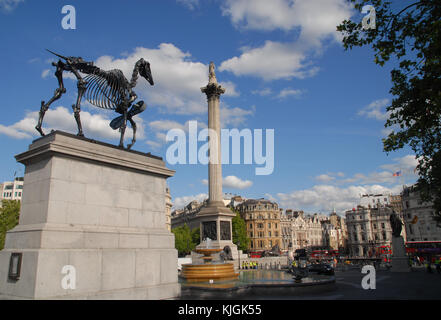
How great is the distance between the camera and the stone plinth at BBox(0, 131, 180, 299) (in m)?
8.86

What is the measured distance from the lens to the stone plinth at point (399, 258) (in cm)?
2950

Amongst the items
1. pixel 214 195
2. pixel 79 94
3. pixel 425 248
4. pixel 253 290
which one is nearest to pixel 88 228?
pixel 79 94

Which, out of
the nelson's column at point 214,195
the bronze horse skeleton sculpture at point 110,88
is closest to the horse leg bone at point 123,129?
the bronze horse skeleton sculpture at point 110,88

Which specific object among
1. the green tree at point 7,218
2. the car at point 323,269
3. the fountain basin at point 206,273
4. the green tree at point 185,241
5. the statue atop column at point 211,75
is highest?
the statue atop column at point 211,75

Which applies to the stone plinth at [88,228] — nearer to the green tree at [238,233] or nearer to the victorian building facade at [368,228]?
the green tree at [238,233]

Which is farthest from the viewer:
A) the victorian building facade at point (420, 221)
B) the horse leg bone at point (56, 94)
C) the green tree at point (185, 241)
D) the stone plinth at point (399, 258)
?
the victorian building facade at point (420, 221)

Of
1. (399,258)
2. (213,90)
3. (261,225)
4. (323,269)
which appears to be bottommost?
(323,269)

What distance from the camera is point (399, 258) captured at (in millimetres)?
29781

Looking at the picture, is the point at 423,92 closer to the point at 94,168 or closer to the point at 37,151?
the point at 94,168

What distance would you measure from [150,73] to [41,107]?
4854 mm

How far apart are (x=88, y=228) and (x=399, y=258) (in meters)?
29.4

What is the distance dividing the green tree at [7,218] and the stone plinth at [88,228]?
3785 cm

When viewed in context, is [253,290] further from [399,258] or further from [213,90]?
[213,90]

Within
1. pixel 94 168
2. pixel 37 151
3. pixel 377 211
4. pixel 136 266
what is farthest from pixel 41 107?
pixel 377 211
